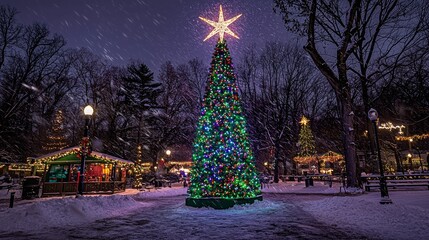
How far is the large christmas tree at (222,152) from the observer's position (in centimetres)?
1155

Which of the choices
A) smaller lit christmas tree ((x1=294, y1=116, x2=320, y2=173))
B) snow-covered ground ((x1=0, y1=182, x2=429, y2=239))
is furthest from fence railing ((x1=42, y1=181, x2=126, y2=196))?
smaller lit christmas tree ((x1=294, y1=116, x2=320, y2=173))

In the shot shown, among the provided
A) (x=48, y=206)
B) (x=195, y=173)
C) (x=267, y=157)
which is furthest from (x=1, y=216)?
(x=267, y=157)

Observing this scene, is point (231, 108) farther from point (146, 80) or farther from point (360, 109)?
point (360, 109)

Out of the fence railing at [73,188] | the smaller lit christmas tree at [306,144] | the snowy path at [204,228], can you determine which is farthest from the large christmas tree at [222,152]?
the smaller lit christmas tree at [306,144]

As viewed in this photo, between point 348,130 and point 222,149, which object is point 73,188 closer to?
point 222,149

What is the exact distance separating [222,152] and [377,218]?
6.08 metres

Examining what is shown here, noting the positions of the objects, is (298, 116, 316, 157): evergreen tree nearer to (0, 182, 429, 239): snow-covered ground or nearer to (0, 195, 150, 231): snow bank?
(0, 182, 429, 239): snow-covered ground

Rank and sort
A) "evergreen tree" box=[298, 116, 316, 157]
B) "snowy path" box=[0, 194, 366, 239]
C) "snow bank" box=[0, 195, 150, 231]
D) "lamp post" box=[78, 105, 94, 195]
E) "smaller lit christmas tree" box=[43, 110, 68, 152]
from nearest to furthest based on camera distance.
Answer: "snowy path" box=[0, 194, 366, 239]
"snow bank" box=[0, 195, 150, 231]
"lamp post" box=[78, 105, 94, 195]
"evergreen tree" box=[298, 116, 316, 157]
"smaller lit christmas tree" box=[43, 110, 68, 152]

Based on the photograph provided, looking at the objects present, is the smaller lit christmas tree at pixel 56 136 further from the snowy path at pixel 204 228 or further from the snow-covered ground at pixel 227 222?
the snowy path at pixel 204 228

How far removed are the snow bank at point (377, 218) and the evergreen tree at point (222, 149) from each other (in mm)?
3271

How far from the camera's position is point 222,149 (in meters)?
11.8

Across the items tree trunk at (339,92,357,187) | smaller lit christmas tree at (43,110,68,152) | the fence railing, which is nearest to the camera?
tree trunk at (339,92,357,187)

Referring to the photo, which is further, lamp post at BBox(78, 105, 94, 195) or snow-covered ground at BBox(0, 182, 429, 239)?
lamp post at BBox(78, 105, 94, 195)

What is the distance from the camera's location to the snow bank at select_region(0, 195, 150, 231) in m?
8.21
